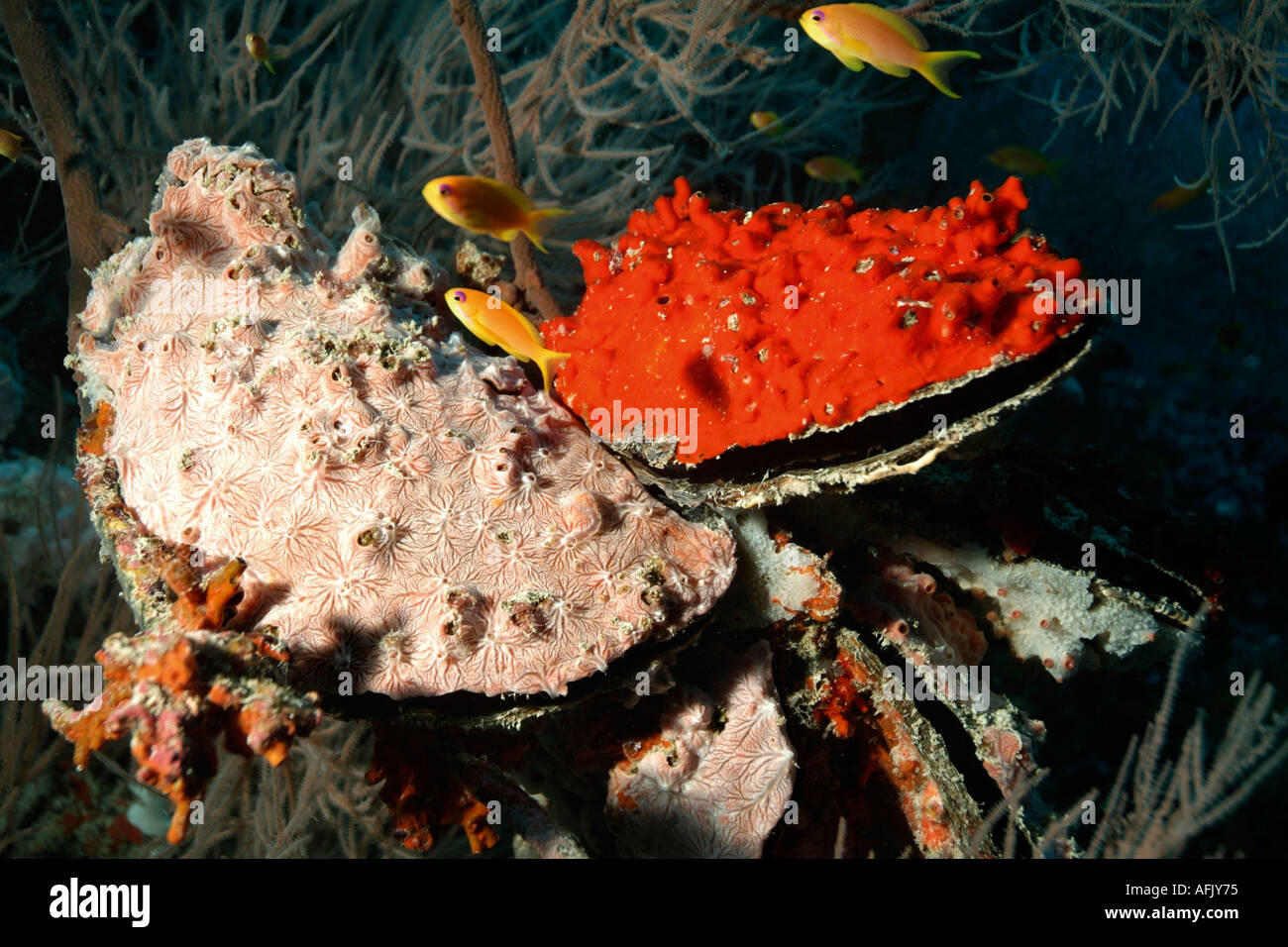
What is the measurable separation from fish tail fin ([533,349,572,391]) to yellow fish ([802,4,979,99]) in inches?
62.2

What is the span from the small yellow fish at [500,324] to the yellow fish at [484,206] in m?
0.38

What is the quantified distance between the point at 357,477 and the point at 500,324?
683 millimetres

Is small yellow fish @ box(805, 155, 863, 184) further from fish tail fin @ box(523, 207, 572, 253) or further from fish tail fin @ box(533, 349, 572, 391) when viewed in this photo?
fish tail fin @ box(533, 349, 572, 391)

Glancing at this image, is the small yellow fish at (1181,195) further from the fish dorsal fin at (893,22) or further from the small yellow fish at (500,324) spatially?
the small yellow fish at (500,324)

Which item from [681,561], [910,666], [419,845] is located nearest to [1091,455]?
[910,666]

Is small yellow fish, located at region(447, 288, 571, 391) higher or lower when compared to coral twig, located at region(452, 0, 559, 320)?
lower

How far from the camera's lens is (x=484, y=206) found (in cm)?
246

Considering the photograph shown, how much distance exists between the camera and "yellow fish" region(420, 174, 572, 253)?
236cm

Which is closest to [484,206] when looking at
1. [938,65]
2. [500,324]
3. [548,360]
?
[500,324]

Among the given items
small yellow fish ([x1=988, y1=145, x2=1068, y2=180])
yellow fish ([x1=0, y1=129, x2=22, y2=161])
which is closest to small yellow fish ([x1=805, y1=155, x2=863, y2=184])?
small yellow fish ([x1=988, y1=145, x2=1068, y2=180])

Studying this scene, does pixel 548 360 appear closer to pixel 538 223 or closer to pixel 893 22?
pixel 538 223

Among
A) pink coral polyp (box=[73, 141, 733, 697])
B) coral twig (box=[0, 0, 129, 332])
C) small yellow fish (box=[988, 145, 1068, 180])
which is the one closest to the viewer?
pink coral polyp (box=[73, 141, 733, 697])

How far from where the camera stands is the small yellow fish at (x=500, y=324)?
2160 millimetres
